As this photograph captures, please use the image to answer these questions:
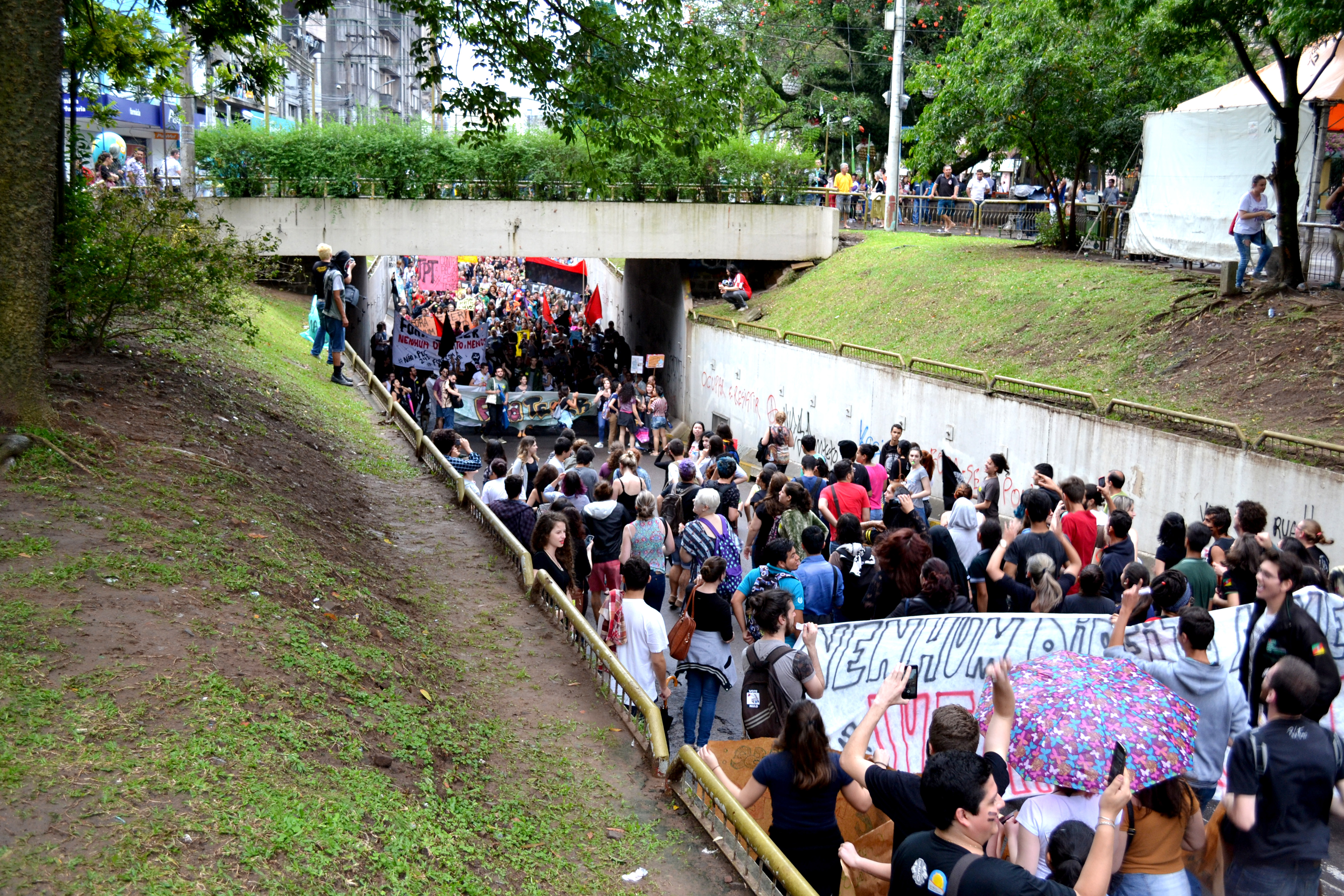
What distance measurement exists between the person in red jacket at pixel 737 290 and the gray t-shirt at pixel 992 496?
17.5 metres

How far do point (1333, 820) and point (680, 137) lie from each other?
9091 millimetres

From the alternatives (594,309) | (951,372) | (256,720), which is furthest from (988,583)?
(594,309)

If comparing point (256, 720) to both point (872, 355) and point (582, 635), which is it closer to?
point (582, 635)

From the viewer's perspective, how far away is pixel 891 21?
28.2m

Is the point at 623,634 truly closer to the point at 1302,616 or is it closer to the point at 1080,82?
the point at 1302,616

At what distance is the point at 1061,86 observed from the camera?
21906 mm

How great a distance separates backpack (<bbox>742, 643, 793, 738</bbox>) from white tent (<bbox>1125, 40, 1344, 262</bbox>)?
46.2ft

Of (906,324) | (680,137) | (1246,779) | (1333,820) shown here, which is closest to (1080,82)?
(906,324)

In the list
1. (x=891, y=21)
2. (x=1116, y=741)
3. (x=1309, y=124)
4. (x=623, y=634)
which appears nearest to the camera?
(x=1116, y=741)

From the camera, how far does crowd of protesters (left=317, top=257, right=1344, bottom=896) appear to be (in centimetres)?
427

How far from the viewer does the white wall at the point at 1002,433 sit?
11828mm

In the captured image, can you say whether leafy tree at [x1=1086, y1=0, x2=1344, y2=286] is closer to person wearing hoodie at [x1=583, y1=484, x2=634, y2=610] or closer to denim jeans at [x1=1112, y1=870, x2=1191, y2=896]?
person wearing hoodie at [x1=583, y1=484, x2=634, y2=610]

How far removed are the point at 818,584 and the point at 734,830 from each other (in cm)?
272

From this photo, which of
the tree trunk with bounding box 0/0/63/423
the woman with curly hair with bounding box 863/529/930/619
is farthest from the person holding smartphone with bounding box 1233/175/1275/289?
the tree trunk with bounding box 0/0/63/423
